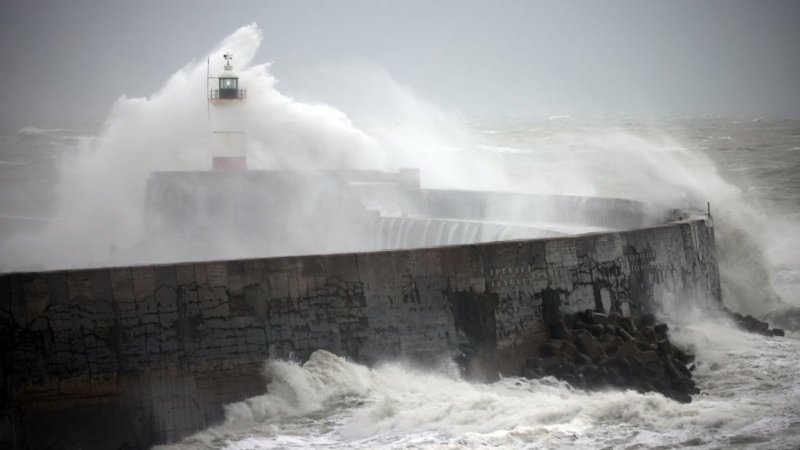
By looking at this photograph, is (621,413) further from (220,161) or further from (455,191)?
(220,161)

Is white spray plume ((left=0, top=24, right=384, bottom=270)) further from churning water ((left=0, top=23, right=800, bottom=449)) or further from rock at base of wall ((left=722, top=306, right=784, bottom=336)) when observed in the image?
rock at base of wall ((left=722, top=306, right=784, bottom=336))

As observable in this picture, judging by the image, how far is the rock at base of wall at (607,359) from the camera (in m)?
10.2

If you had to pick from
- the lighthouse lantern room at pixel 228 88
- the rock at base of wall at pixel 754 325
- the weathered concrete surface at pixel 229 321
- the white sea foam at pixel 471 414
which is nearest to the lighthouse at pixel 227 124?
the lighthouse lantern room at pixel 228 88

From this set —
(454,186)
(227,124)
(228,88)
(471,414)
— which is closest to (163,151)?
(227,124)

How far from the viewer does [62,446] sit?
8555 mm

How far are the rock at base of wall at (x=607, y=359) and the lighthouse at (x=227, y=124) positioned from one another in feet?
33.9

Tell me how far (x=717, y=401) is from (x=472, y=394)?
6.99 ft

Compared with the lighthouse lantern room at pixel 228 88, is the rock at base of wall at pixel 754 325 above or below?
below

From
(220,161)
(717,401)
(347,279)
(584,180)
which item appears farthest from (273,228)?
(584,180)

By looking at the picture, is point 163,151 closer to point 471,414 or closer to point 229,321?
point 229,321

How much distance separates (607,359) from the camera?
10320 millimetres

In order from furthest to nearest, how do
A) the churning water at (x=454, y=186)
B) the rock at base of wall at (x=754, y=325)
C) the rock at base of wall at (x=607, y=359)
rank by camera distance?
1. the rock at base of wall at (x=754, y=325)
2. the rock at base of wall at (x=607, y=359)
3. the churning water at (x=454, y=186)

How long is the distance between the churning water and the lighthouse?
1564 mm

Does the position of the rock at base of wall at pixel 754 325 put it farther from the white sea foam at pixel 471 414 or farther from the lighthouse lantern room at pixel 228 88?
the lighthouse lantern room at pixel 228 88
